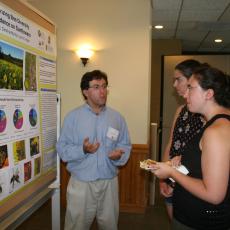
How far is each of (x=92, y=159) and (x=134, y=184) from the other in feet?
5.94

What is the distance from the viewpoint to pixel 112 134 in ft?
7.94

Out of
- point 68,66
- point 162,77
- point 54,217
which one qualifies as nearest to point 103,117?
point 54,217

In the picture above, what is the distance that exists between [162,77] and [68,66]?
232cm

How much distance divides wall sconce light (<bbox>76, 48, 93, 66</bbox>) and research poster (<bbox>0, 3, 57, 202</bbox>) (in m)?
1.83

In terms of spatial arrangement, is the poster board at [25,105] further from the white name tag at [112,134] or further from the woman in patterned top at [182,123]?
the woman in patterned top at [182,123]

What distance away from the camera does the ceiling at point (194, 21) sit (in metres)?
3.91

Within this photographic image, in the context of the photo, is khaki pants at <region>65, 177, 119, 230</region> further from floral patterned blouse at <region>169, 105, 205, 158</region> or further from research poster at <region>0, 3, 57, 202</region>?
floral patterned blouse at <region>169, 105, 205, 158</region>

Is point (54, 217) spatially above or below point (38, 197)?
below

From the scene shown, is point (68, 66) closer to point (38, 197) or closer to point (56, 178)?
point (56, 178)

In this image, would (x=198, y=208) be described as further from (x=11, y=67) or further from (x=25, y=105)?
(x=11, y=67)

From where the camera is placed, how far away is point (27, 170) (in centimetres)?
168

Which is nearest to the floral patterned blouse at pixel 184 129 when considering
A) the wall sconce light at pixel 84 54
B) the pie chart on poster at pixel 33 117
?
the pie chart on poster at pixel 33 117

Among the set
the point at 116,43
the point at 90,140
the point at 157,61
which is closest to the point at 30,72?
the point at 90,140

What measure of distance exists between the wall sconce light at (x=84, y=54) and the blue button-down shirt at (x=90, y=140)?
1.61m
